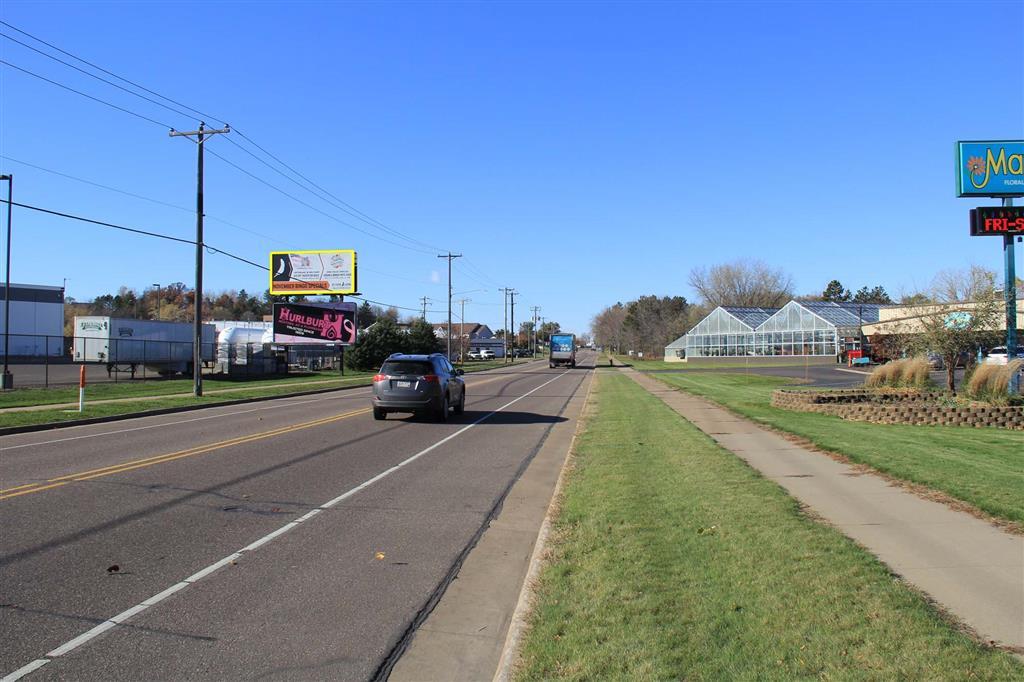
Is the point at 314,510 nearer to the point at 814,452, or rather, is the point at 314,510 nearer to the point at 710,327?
the point at 814,452

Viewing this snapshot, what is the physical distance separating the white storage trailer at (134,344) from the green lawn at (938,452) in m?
39.4

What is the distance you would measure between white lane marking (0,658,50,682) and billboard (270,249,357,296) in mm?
61066

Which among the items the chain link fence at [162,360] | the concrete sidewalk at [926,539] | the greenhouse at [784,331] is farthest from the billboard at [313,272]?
the concrete sidewalk at [926,539]

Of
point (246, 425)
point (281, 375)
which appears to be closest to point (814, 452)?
point (246, 425)

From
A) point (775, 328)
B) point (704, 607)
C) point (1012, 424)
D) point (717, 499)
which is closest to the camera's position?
point (704, 607)

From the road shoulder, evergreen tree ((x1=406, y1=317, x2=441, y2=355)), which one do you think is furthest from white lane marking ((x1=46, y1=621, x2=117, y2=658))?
evergreen tree ((x1=406, y1=317, x2=441, y2=355))

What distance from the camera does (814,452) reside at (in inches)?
487

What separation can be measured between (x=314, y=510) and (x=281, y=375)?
43.3 metres

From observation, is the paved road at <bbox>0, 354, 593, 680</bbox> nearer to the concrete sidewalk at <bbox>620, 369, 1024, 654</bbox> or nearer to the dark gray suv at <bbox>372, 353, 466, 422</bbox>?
the concrete sidewalk at <bbox>620, 369, 1024, 654</bbox>

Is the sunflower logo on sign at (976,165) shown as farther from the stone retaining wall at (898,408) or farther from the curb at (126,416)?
the curb at (126,416)

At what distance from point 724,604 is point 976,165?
2347cm

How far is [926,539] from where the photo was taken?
6.65 m

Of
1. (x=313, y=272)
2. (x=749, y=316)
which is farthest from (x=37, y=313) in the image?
(x=749, y=316)

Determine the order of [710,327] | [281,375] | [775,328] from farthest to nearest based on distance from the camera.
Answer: [710,327] < [775,328] < [281,375]
